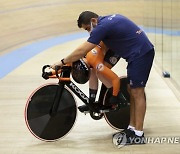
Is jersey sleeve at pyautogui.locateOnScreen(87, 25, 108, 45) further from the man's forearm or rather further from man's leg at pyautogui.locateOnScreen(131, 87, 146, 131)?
man's leg at pyautogui.locateOnScreen(131, 87, 146, 131)

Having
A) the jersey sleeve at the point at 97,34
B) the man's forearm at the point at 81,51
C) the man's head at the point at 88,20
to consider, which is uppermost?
the man's head at the point at 88,20

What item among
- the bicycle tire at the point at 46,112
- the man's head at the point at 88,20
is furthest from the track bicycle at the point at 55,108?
the man's head at the point at 88,20

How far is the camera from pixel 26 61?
750 centimetres

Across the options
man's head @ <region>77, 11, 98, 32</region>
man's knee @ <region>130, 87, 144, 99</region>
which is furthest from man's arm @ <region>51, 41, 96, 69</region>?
man's knee @ <region>130, 87, 144, 99</region>

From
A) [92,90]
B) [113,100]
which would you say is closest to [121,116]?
[113,100]

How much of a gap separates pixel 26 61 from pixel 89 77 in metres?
3.77

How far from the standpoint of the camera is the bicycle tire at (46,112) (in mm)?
3916

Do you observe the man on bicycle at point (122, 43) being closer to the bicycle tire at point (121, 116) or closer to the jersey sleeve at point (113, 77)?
the jersey sleeve at point (113, 77)

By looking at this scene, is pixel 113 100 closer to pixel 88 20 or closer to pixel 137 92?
pixel 137 92

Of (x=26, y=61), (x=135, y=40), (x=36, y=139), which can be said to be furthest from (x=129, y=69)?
(x=26, y=61)

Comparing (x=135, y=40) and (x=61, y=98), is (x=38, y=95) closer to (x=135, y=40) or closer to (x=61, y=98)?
(x=61, y=98)

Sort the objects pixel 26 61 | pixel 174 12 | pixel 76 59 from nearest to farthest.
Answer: pixel 76 59, pixel 174 12, pixel 26 61

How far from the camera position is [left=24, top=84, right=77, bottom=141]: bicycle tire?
12.8ft

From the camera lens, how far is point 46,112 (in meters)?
3.93
